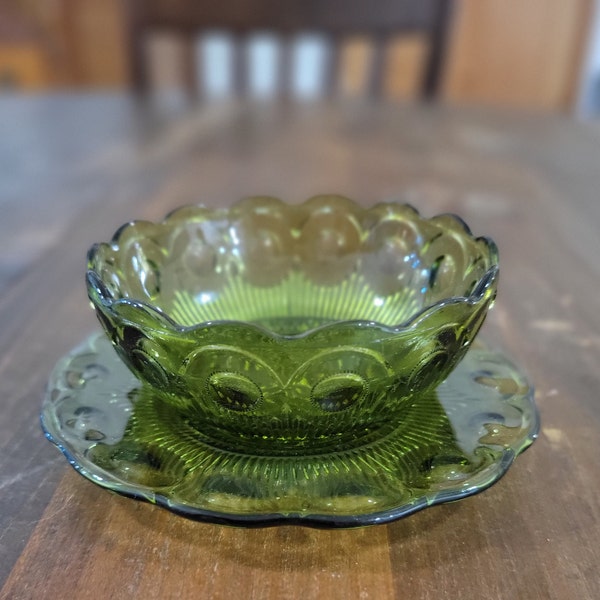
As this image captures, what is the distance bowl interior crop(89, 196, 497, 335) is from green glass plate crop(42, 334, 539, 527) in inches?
2.9

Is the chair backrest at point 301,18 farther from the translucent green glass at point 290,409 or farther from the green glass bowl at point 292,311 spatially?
the translucent green glass at point 290,409

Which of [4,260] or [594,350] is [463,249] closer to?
[594,350]

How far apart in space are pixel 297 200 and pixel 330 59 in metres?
0.70

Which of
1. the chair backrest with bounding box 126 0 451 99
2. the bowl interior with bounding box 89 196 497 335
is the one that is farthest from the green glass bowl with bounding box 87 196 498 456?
the chair backrest with bounding box 126 0 451 99

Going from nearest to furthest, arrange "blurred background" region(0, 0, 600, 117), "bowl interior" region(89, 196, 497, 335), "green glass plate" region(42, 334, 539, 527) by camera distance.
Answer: "green glass plate" region(42, 334, 539, 527) < "bowl interior" region(89, 196, 497, 335) < "blurred background" region(0, 0, 600, 117)

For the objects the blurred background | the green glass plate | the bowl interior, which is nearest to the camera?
the green glass plate

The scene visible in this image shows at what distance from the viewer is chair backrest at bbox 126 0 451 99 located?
130cm

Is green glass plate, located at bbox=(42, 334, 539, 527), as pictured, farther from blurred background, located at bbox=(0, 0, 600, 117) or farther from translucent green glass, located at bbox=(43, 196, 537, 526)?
blurred background, located at bbox=(0, 0, 600, 117)

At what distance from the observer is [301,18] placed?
1304 millimetres

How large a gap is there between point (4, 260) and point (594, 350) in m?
0.55

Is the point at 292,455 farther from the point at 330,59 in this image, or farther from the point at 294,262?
the point at 330,59

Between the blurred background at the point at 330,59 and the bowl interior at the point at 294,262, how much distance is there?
93cm

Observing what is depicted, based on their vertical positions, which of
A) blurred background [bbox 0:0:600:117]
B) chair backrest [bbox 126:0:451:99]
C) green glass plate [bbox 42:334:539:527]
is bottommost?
blurred background [bbox 0:0:600:117]

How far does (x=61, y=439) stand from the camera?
0.34m
